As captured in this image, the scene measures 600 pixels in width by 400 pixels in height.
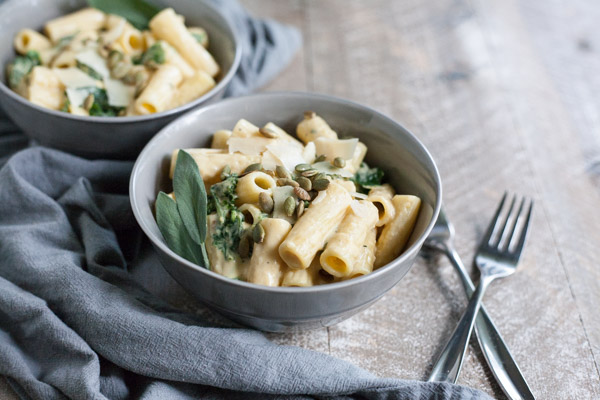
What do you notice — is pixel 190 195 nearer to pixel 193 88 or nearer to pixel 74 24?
pixel 193 88

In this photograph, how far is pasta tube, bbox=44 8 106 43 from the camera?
81.1 inches

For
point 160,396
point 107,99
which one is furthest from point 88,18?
point 160,396

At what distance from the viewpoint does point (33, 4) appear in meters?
2.10

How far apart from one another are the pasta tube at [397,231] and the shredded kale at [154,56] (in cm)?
91

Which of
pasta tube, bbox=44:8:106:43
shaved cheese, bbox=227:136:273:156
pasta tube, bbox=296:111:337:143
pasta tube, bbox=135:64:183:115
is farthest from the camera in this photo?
pasta tube, bbox=44:8:106:43

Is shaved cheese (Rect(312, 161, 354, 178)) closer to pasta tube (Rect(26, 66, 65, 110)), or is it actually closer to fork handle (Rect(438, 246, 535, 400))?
fork handle (Rect(438, 246, 535, 400))

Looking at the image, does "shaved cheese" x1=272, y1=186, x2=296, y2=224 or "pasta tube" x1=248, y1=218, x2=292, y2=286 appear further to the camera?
"shaved cheese" x1=272, y1=186, x2=296, y2=224

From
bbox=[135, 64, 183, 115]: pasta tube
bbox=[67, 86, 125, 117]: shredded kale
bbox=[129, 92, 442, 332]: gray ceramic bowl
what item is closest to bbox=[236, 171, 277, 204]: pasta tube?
bbox=[129, 92, 442, 332]: gray ceramic bowl

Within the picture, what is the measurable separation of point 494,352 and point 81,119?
1.25m

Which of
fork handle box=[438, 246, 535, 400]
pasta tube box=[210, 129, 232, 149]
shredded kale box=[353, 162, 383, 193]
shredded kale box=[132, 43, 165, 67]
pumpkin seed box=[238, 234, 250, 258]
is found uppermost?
shredded kale box=[132, 43, 165, 67]

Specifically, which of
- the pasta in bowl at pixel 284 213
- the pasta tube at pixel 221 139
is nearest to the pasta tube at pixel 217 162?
the pasta in bowl at pixel 284 213

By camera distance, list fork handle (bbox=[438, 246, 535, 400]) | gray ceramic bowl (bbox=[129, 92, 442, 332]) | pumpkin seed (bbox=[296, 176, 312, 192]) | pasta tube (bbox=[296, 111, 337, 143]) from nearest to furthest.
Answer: gray ceramic bowl (bbox=[129, 92, 442, 332]) < fork handle (bbox=[438, 246, 535, 400]) < pumpkin seed (bbox=[296, 176, 312, 192]) < pasta tube (bbox=[296, 111, 337, 143])

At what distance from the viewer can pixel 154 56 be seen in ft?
6.32

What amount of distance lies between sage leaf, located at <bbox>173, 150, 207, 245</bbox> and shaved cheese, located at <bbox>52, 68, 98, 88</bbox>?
1.82ft
